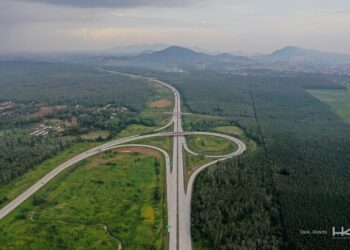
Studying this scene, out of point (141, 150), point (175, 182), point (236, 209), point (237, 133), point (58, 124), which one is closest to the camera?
point (236, 209)

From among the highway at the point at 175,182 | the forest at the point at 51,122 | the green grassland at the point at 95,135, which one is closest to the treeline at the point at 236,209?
the highway at the point at 175,182

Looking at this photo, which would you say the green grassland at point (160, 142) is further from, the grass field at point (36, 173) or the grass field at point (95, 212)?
the grass field at point (36, 173)

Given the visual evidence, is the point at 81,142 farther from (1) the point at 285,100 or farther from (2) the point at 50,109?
(1) the point at 285,100

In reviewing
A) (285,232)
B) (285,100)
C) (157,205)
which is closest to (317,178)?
(285,232)

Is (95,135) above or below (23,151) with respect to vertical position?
below

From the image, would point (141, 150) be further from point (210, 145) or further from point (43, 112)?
point (43, 112)

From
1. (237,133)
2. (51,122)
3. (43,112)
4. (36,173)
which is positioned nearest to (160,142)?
(237,133)
